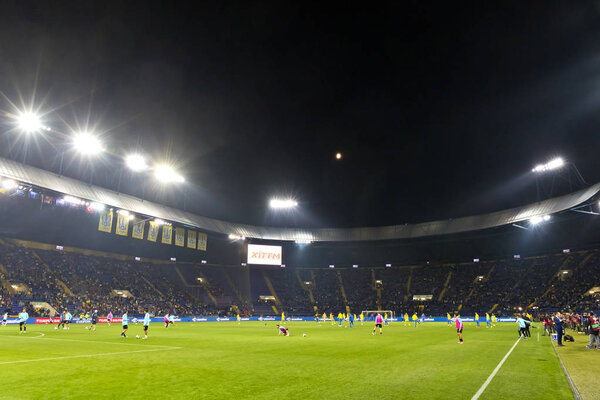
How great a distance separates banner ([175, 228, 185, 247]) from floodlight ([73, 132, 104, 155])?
23577mm

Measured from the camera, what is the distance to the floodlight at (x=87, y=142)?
3716 centimetres

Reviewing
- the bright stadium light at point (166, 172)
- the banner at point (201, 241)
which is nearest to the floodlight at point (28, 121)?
the bright stadium light at point (166, 172)

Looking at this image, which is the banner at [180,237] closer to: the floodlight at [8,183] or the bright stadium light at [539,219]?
the floodlight at [8,183]

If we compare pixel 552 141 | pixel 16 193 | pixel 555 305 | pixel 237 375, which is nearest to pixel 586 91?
pixel 552 141

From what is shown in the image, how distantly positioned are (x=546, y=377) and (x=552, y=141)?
108ft

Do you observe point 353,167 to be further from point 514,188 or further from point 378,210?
point 514,188

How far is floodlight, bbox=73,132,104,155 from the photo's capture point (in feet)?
122

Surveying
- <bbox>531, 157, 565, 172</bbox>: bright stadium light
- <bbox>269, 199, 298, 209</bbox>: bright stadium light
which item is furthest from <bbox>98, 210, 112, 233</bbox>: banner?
<bbox>531, 157, 565, 172</bbox>: bright stadium light

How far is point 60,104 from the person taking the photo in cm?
3123

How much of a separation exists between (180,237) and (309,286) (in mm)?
31446

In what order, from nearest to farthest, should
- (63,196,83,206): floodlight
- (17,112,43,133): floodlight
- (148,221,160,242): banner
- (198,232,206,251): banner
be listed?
1. (17,112,43,133): floodlight
2. (63,196,83,206): floodlight
3. (148,221,160,242): banner
4. (198,232,206,251): banner

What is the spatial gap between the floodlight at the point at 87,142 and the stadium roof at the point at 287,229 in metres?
6.77

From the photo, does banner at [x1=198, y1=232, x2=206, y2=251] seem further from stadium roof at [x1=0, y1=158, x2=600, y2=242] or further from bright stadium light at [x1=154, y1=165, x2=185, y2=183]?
bright stadium light at [x1=154, y1=165, x2=185, y2=183]

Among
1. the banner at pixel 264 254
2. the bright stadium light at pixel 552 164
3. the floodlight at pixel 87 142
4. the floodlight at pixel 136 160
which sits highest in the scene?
the floodlight at pixel 87 142
